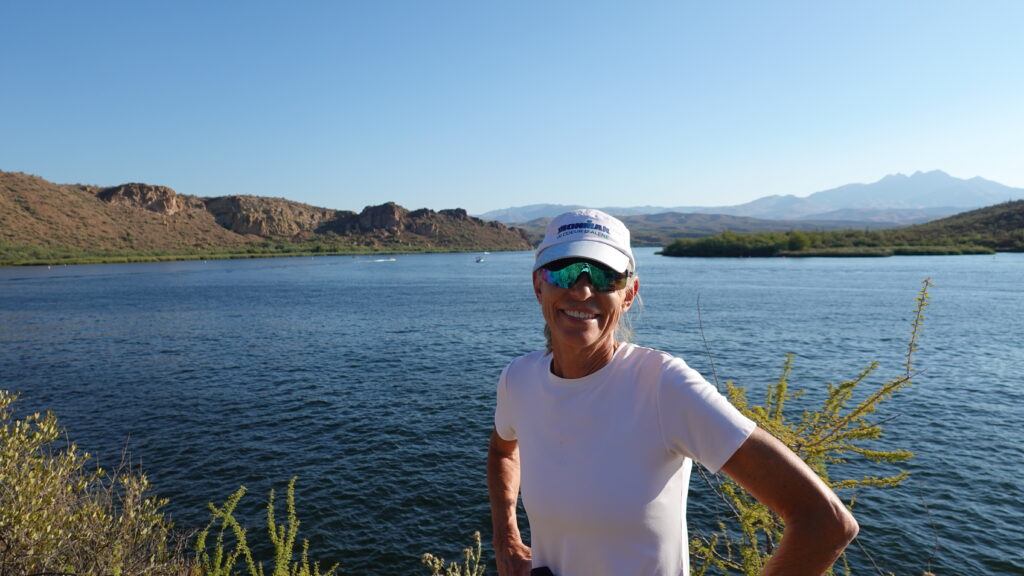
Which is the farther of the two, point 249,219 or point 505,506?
point 249,219

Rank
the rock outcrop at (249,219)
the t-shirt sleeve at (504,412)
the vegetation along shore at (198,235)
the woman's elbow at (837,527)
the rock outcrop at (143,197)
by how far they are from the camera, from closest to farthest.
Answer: the woman's elbow at (837,527) < the t-shirt sleeve at (504,412) < the vegetation along shore at (198,235) < the rock outcrop at (143,197) < the rock outcrop at (249,219)

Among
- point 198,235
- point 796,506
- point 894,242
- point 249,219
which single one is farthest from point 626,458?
point 249,219

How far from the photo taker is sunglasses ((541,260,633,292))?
2.08 metres

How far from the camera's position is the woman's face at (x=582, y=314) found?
2.04 m

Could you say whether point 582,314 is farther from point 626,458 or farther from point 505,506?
point 505,506

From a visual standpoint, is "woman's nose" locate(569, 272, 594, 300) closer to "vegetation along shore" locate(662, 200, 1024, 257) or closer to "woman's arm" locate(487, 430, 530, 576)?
"woman's arm" locate(487, 430, 530, 576)

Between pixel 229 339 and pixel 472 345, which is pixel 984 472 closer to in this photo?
pixel 472 345

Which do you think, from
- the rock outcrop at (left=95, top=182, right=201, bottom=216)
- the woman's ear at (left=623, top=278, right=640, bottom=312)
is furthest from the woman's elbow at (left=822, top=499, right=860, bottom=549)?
the rock outcrop at (left=95, top=182, right=201, bottom=216)

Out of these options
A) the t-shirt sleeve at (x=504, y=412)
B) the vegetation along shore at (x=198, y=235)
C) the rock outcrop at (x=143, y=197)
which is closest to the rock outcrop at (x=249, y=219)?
the vegetation along shore at (x=198, y=235)

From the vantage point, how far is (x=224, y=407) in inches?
706

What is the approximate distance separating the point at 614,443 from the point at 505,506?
3.20ft

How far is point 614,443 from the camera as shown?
1808mm

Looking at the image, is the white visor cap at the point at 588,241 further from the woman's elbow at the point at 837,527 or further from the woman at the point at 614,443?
the woman's elbow at the point at 837,527

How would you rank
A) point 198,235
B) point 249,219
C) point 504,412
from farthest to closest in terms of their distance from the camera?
1. point 249,219
2. point 198,235
3. point 504,412
